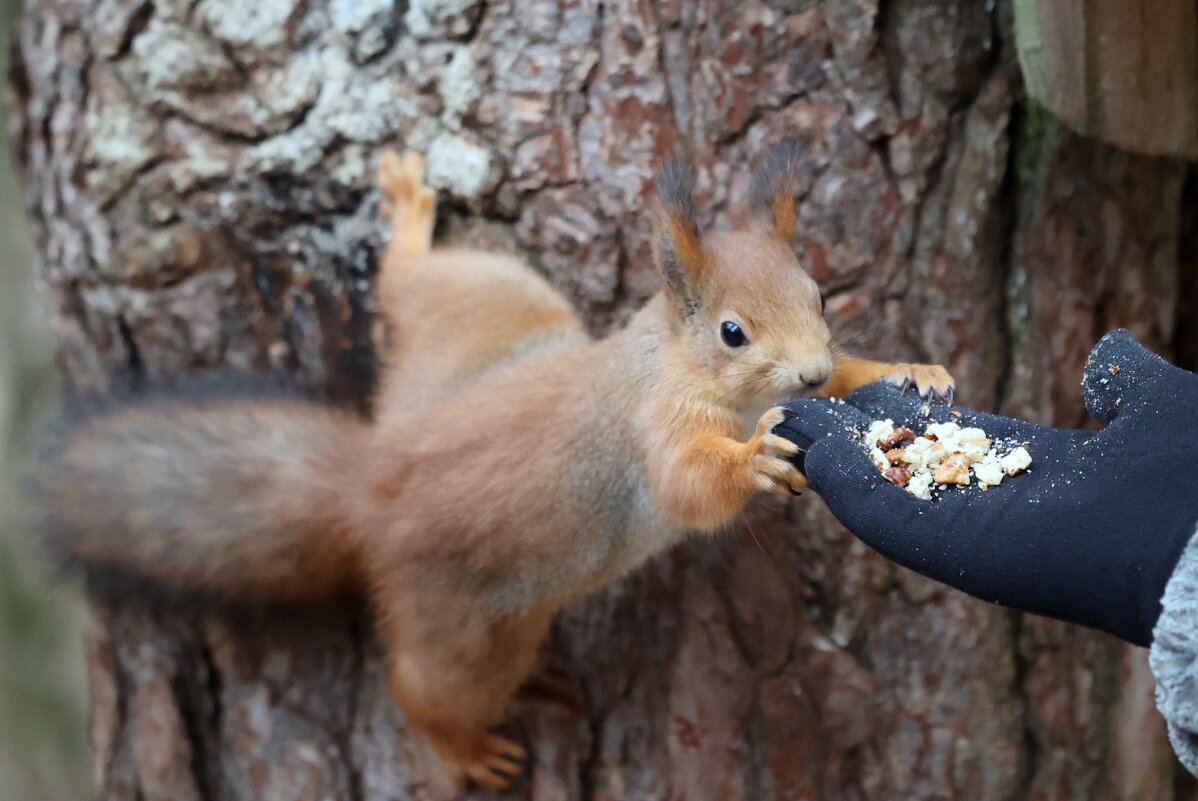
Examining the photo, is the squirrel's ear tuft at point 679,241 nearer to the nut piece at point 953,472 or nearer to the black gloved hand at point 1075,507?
the black gloved hand at point 1075,507

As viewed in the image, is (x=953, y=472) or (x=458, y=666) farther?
(x=458, y=666)

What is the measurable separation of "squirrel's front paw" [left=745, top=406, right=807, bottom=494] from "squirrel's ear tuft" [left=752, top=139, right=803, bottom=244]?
1.13 feet

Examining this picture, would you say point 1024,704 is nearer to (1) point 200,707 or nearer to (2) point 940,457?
(2) point 940,457

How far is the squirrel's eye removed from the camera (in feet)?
4.58

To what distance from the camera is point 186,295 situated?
187cm

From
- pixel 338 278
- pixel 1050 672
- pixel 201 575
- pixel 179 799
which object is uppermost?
pixel 338 278

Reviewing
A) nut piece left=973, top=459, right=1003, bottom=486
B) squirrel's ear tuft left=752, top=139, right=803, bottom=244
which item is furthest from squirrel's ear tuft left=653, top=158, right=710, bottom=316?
nut piece left=973, top=459, right=1003, bottom=486

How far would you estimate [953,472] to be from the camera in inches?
44.8

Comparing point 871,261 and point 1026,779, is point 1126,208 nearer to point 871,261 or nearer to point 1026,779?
point 871,261

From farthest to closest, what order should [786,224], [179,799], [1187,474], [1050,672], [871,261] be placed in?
[179,799]
[1050,672]
[871,261]
[786,224]
[1187,474]

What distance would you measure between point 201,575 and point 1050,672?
142cm

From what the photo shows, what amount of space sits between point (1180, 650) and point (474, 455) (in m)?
0.96

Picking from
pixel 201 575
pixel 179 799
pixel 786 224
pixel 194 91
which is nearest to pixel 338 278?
pixel 194 91

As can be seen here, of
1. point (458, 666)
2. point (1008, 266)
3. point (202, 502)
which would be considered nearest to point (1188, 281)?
point (1008, 266)
